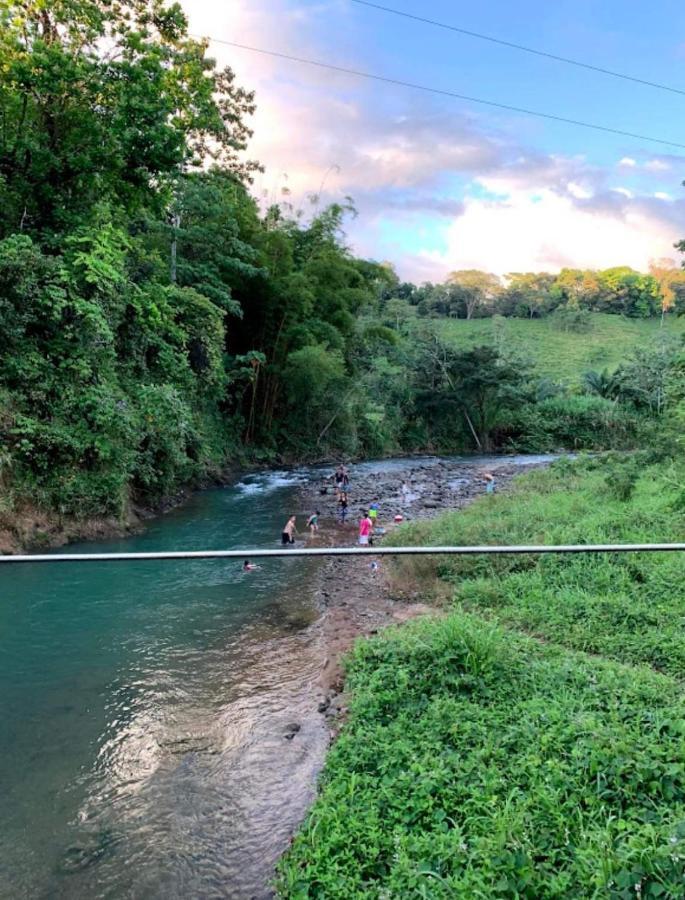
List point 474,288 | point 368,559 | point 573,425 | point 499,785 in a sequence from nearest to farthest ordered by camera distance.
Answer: point 499,785 < point 368,559 < point 573,425 < point 474,288

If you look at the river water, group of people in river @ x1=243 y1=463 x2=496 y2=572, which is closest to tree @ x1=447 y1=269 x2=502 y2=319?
group of people in river @ x1=243 y1=463 x2=496 y2=572

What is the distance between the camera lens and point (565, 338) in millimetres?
55938

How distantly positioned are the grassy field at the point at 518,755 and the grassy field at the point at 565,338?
3330cm

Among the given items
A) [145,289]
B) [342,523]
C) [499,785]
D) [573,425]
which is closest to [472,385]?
[573,425]

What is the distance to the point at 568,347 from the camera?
52.5 m

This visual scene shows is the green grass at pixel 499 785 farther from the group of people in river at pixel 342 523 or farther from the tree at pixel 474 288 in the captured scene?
the tree at pixel 474 288

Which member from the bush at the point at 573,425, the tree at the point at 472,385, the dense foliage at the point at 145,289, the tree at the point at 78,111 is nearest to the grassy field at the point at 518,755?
the dense foliage at the point at 145,289

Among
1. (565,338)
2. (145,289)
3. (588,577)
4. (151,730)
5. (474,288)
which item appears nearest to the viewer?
(151,730)

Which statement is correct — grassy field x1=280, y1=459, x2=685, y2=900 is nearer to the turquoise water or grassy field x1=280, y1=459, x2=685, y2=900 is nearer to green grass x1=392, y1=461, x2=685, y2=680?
green grass x1=392, y1=461, x2=685, y2=680

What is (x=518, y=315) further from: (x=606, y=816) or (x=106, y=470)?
(x=606, y=816)

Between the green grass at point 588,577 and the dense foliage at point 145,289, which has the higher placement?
the dense foliage at point 145,289

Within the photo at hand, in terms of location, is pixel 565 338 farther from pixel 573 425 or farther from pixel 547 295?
pixel 573 425

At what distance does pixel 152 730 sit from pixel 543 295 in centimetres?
7071

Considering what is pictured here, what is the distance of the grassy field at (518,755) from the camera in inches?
110
